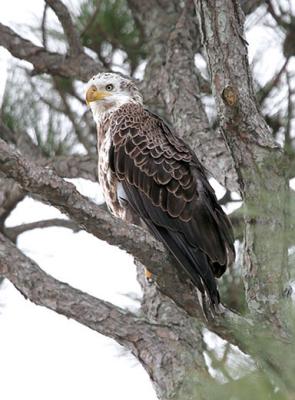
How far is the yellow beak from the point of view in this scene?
471 centimetres

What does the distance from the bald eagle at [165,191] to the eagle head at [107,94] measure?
140mm

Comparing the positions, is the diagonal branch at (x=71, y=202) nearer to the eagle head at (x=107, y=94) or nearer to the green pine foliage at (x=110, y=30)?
the eagle head at (x=107, y=94)

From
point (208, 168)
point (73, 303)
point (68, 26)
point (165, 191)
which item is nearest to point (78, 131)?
point (68, 26)

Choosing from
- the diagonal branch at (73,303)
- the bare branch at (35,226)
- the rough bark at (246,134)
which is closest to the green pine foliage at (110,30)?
the bare branch at (35,226)

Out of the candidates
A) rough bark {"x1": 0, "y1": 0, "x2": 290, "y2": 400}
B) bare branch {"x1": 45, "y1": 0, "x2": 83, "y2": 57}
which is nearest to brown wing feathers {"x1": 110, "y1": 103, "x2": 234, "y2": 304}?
rough bark {"x1": 0, "y1": 0, "x2": 290, "y2": 400}

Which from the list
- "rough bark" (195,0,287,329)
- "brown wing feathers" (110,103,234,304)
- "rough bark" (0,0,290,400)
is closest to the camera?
"rough bark" (0,0,290,400)

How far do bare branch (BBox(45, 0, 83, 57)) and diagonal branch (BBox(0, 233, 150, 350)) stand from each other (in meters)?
1.52

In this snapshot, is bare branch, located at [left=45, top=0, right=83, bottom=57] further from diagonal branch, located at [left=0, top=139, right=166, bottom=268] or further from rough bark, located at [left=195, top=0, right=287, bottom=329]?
diagonal branch, located at [left=0, top=139, right=166, bottom=268]

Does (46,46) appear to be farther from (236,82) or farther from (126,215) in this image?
(236,82)

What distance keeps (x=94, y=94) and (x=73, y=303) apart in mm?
1403

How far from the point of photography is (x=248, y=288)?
314 cm

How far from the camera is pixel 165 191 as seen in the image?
3.87 meters

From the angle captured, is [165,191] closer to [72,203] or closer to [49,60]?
[72,203]

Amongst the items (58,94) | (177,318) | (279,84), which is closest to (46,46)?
(58,94)
